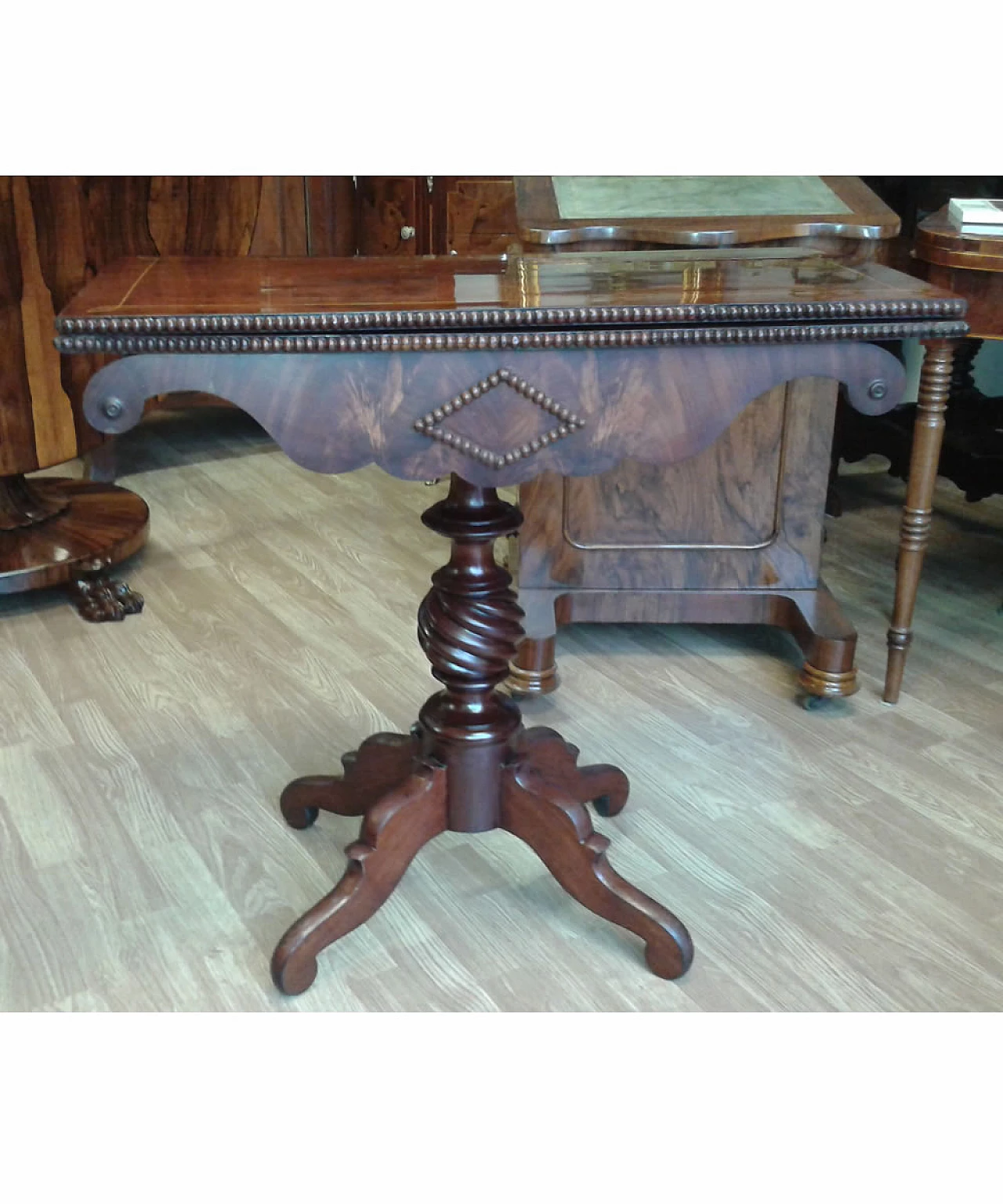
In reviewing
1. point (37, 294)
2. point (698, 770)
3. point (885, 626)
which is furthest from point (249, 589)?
point (885, 626)

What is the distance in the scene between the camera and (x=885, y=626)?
2.50 m

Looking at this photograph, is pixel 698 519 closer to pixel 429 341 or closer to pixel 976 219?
pixel 976 219

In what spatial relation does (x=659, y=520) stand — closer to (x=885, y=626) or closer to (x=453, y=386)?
(x=885, y=626)

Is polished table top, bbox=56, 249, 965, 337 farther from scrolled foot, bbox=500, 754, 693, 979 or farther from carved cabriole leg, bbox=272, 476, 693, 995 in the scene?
scrolled foot, bbox=500, 754, 693, 979

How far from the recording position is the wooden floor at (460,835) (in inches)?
61.2

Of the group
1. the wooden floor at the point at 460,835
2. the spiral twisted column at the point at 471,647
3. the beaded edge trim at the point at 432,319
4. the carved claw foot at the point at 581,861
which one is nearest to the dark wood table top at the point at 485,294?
the beaded edge trim at the point at 432,319

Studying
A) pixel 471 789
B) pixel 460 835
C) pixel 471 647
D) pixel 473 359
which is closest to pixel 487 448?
pixel 473 359

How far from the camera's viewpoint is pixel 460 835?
72.6 inches

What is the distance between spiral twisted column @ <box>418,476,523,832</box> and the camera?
1.50 metres

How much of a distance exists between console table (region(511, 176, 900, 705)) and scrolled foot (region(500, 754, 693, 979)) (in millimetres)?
611

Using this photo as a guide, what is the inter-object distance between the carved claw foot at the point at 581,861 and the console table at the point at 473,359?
192 mm

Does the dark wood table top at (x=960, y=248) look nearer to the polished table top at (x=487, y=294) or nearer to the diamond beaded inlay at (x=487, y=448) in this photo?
the polished table top at (x=487, y=294)

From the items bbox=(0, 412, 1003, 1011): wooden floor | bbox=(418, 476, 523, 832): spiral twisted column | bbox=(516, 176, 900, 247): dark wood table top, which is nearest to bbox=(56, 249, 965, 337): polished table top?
bbox=(418, 476, 523, 832): spiral twisted column

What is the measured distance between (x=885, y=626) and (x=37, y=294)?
1781mm
